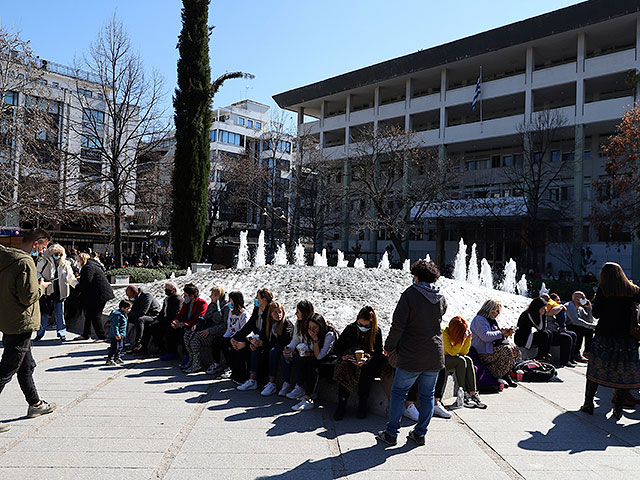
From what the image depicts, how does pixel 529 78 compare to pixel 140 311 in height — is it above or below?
above

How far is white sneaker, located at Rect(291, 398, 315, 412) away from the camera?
221 inches

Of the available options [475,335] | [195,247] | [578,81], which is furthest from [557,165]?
[475,335]

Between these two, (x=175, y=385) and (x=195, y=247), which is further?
(x=195, y=247)

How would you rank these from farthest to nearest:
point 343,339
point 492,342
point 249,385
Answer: point 492,342 → point 249,385 → point 343,339

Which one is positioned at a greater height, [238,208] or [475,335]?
[238,208]

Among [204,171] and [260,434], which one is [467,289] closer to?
[260,434]

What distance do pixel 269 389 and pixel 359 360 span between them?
1.48 m

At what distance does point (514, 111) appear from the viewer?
37938mm

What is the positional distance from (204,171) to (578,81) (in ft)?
80.5

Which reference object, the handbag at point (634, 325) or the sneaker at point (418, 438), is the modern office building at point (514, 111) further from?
the sneaker at point (418, 438)

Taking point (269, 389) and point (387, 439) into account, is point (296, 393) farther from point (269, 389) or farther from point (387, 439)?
point (387, 439)

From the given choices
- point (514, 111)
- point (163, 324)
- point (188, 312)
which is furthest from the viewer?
point (514, 111)

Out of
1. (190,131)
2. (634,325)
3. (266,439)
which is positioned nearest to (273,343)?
(266,439)

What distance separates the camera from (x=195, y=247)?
21.4 m
